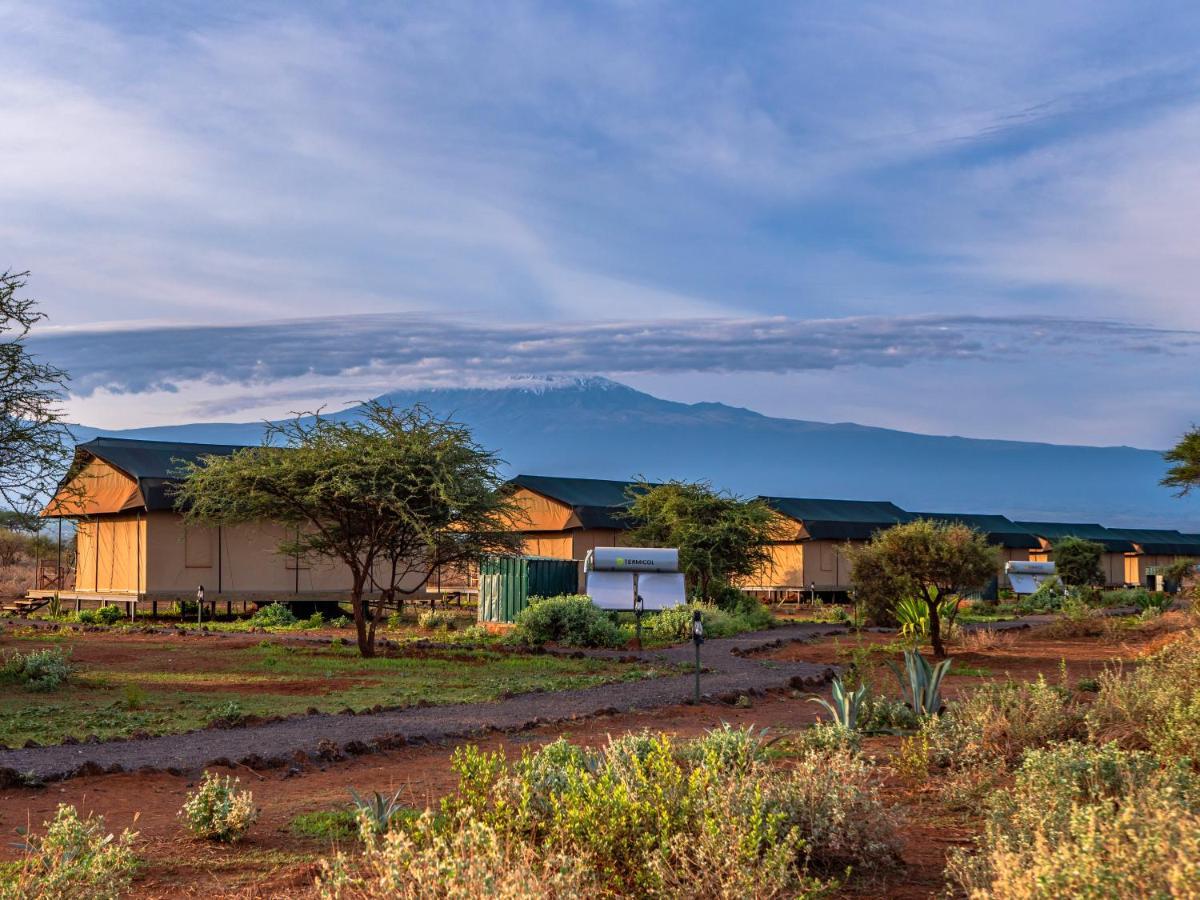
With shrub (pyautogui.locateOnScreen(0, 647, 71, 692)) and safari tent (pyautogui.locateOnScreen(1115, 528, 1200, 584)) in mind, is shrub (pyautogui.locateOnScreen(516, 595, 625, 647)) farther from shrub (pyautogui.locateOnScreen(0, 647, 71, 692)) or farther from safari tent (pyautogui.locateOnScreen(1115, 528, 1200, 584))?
safari tent (pyautogui.locateOnScreen(1115, 528, 1200, 584))

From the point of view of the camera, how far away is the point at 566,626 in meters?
22.9

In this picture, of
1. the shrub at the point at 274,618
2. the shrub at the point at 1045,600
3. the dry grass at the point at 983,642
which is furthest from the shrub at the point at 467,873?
the shrub at the point at 1045,600

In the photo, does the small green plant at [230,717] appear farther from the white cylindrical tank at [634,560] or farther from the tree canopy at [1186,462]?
the tree canopy at [1186,462]

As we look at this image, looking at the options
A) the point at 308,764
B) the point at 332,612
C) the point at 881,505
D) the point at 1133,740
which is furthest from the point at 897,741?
the point at 881,505

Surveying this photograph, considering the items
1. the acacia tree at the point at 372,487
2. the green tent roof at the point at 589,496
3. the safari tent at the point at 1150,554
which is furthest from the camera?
the safari tent at the point at 1150,554

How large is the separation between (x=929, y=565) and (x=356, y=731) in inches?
446

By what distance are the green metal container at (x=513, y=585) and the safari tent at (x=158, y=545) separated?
16.0ft

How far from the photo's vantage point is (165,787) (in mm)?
8227

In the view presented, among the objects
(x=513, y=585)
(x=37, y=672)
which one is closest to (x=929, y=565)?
(x=513, y=585)

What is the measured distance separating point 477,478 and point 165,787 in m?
13.0

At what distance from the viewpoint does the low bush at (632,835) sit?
414 centimetres

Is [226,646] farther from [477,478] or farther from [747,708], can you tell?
[747,708]

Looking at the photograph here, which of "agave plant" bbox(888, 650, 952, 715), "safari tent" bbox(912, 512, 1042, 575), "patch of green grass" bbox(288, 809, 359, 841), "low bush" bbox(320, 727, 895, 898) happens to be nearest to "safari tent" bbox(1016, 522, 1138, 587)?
"safari tent" bbox(912, 512, 1042, 575)

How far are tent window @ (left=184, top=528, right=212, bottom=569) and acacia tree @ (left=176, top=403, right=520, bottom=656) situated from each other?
851cm
